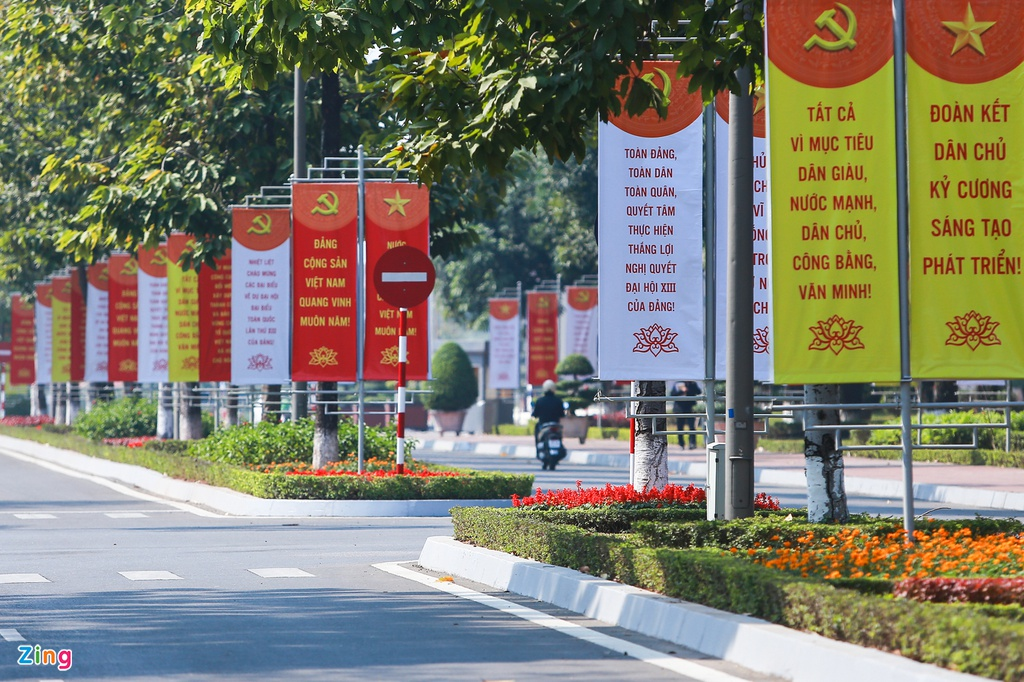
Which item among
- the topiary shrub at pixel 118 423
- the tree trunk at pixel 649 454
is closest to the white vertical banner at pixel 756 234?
the tree trunk at pixel 649 454

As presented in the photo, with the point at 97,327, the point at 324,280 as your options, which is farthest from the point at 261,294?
the point at 97,327

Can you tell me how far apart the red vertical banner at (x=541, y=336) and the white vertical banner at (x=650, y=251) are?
1326 inches

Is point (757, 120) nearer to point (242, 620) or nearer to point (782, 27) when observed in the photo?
point (782, 27)

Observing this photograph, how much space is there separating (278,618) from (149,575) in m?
3.20

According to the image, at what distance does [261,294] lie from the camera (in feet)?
78.9

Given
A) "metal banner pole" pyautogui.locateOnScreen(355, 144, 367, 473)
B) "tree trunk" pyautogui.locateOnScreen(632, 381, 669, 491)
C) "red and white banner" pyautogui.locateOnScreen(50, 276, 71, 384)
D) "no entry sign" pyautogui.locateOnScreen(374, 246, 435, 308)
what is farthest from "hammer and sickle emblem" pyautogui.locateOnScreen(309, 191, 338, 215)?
"red and white banner" pyautogui.locateOnScreen(50, 276, 71, 384)

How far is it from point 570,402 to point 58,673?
4545 cm

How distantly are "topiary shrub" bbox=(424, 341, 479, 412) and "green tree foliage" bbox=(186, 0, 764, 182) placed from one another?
164 feet

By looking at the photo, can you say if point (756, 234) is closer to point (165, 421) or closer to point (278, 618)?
point (278, 618)

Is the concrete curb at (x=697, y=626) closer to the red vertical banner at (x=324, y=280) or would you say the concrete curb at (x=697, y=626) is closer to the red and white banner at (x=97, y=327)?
the red vertical banner at (x=324, y=280)

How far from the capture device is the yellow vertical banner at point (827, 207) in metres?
11.0

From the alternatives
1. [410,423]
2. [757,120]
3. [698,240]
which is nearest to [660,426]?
[698,240]

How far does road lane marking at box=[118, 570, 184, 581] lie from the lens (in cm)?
1368

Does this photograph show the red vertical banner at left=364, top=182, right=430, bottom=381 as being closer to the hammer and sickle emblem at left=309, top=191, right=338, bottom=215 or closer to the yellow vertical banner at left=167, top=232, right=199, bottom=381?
the hammer and sickle emblem at left=309, top=191, right=338, bottom=215
